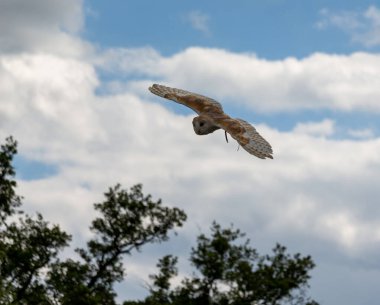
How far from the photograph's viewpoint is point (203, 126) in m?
16.2

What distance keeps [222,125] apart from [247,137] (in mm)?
622

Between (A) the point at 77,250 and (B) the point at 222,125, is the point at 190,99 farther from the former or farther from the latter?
(A) the point at 77,250

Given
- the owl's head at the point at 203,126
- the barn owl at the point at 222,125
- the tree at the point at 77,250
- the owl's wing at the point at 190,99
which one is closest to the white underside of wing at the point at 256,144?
the barn owl at the point at 222,125

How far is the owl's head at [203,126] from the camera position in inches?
633

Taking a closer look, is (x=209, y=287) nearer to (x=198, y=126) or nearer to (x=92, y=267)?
(x=92, y=267)

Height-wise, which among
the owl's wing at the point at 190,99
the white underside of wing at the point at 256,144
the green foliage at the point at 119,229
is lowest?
the white underside of wing at the point at 256,144

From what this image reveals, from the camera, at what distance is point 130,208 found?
47.7 m

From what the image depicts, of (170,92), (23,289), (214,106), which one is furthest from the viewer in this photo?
(23,289)

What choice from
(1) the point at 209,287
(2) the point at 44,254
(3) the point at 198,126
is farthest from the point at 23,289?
(3) the point at 198,126

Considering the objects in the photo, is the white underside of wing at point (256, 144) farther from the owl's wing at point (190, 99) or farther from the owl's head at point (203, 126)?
the owl's wing at point (190, 99)

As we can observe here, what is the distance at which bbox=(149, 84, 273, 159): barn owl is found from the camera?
15.2 meters

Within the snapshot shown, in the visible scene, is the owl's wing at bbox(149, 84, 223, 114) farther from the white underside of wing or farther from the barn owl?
the white underside of wing

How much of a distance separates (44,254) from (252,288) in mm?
10464

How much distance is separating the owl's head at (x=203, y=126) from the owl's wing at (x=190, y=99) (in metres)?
0.92
